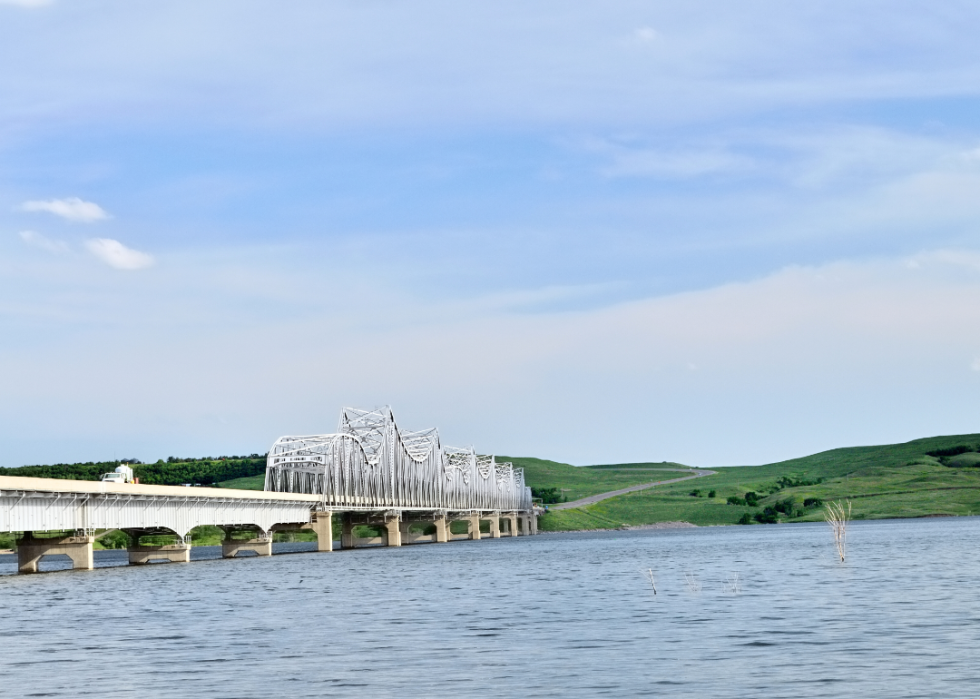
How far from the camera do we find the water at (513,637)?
31281 millimetres

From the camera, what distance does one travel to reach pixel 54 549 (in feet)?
330

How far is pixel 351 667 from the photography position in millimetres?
35094

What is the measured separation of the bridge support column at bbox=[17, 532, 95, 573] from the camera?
99188mm

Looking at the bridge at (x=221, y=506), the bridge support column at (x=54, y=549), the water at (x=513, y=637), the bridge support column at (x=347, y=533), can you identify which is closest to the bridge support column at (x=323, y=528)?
the bridge at (x=221, y=506)

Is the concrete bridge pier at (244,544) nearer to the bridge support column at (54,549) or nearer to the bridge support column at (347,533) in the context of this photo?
the bridge support column at (347,533)

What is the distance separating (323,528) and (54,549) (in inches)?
2578

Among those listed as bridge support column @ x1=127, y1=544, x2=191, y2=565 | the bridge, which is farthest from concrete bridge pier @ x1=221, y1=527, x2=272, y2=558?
bridge support column @ x1=127, y1=544, x2=191, y2=565

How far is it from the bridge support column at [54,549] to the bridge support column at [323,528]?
201 ft

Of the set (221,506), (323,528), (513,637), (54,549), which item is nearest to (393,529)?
(323,528)

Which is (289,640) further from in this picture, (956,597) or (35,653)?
(956,597)

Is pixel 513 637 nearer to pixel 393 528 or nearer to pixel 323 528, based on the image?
pixel 323 528

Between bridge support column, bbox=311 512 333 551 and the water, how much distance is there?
85492 millimetres

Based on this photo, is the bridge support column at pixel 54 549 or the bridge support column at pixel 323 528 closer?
the bridge support column at pixel 54 549

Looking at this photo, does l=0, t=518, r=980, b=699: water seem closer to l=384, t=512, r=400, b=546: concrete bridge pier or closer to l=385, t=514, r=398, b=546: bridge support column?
l=384, t=512, r=400, b=546: concrete bridge pier
